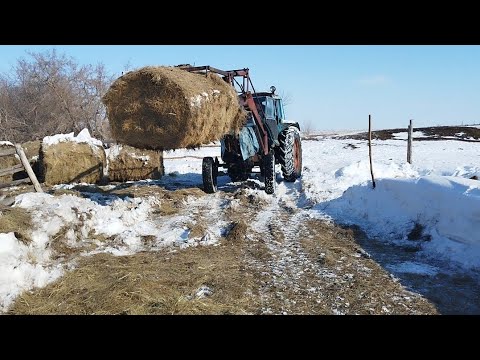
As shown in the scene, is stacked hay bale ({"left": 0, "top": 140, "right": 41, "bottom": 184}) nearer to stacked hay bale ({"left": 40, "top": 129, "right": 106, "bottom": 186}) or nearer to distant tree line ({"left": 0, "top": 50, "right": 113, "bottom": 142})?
stacked hay bale ({"left": 40, "top": 129, "right": 106, "bottom": 186})

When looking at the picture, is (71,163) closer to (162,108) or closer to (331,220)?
(162,108)

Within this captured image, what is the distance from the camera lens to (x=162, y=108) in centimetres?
726

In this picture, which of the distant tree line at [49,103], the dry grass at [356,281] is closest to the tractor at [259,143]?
the dry grass at [356,281]

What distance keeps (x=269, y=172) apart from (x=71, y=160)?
6.34 metres

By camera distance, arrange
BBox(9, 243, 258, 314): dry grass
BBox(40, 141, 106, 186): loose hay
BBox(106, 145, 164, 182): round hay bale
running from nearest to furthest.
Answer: BBox(9, 243, 258, 314): dry grass < BBox(40, 141, 106, 186): loose hay < BBox(106, 145, 164, 182): round hay bale

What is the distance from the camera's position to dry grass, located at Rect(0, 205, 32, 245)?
6.03 m

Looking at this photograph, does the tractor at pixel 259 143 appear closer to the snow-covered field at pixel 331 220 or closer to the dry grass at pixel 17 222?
the snow-covered field at pixel 331 220

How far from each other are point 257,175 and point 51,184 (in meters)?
6.51

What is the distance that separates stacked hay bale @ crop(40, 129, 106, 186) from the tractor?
4.17 meters

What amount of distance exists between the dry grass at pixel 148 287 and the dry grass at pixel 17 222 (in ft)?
3.65

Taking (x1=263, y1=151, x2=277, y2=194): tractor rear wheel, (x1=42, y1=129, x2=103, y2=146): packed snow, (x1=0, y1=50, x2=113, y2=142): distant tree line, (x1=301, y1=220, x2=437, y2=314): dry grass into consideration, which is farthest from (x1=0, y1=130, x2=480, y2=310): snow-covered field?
(x1=0, y1=50, x2=113, y2=142): distant tree line

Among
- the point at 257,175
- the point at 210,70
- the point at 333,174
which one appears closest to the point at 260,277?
the point at 210,70
